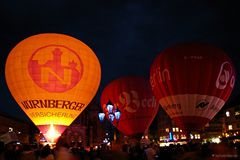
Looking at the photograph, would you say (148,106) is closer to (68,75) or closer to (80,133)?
(68,75)

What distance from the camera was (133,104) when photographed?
107 feet

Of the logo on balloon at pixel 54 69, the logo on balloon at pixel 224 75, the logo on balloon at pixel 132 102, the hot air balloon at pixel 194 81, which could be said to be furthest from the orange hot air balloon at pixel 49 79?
the logo on balloon at pixel 224 75

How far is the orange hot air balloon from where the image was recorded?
2292 cm

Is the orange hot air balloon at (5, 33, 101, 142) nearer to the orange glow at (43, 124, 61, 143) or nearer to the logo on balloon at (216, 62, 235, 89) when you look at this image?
the orange glow at (43, 124, 61, 143)

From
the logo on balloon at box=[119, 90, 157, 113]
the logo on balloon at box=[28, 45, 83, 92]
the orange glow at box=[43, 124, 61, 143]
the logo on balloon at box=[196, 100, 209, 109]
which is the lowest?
the orange glow at box=[43, 124, 61, 143]

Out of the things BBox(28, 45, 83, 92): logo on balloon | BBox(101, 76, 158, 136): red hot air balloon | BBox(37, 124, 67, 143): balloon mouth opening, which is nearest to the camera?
BBox(28, 45, 83, 92): logo on balloon

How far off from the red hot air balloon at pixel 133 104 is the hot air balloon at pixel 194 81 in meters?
5.71

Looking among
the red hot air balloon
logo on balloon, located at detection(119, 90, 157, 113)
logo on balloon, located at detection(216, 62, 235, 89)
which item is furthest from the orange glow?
logo on balloon, located at detection(216, 62, 235, 89)

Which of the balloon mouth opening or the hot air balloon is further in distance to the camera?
the hot air balloon

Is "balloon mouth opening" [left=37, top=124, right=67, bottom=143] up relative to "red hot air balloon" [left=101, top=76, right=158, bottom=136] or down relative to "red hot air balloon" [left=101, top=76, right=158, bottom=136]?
down

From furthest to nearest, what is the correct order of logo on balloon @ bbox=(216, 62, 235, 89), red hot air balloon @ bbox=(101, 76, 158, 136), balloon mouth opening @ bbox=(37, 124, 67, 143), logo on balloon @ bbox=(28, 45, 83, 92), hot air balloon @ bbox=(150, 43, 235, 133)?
red hot air balloon @ bbox=(101, 76, 158, 136)
logo on balloon @ bbox=(216, 62, 235, 89)
hot air balloon @ bbox=(150, 43, 235, 133)
balloon mouth opening @ bbox=(37, 124, 67, 143)
logo on balloon @ bbox=(28, 45, 83, 92)

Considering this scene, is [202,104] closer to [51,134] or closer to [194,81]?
[194,81]

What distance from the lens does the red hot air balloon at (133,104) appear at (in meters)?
32.5

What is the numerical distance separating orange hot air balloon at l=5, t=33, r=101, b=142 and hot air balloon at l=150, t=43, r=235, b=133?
21.2 feet
